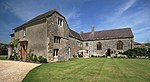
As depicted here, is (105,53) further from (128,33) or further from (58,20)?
(58,20)

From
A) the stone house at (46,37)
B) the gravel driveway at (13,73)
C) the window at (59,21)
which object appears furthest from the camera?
the window at (59,21)

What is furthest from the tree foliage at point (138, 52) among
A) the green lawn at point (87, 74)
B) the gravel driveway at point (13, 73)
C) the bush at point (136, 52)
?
the gravel driveway at point (13, 73)

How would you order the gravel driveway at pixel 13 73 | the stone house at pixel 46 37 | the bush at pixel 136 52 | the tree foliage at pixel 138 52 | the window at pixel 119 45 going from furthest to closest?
the window at pixel 119 45 → the bush at pixel 136 52 → the tree foliage at pixel 138 52 → the stone house at pixel 46 37 → the gravel driveway at pixel 13 73

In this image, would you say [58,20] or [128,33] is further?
[128,33]

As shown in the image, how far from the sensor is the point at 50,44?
14.9m

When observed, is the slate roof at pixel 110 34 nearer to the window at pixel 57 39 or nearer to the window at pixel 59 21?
the window at pixel 59 21

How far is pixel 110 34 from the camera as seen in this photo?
2972cm

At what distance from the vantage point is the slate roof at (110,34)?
27431 mm

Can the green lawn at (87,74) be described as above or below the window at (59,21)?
below

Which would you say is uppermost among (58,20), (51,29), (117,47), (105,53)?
(58,20)

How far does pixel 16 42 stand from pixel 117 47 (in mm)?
24351

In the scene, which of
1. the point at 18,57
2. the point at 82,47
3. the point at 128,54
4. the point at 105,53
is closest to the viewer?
the point at 18,57

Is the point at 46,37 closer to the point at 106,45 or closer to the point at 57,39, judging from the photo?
the point at 57,39

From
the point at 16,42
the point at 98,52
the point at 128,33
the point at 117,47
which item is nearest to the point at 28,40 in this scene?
the point at 16,42
